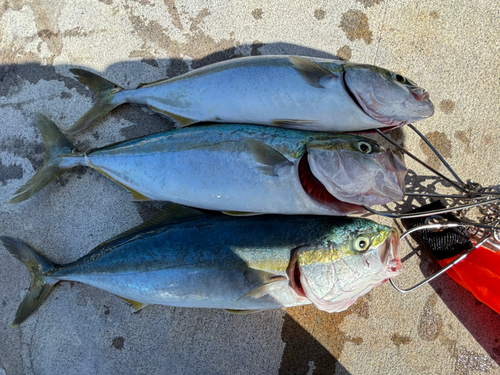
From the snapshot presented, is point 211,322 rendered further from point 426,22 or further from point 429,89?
point 426,22

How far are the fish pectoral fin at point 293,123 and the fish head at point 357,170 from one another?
22cm

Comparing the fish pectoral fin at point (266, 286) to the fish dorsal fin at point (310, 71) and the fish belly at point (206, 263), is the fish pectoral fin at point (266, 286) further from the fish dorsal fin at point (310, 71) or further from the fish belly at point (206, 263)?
the fish dorsal fin at point (310, 71)

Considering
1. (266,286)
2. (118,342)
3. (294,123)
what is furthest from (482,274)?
(118,342)

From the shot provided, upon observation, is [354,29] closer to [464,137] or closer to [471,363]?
[464,137]

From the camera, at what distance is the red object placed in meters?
2.13

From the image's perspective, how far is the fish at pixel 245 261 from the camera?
5.68 feet

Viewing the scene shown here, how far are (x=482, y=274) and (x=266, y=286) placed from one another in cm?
A: 162

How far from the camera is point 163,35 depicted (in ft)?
8.04

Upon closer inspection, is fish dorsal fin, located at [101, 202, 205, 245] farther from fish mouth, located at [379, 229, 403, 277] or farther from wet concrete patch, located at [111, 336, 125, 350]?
fish mouth, located at [379, 229, 403, 277]

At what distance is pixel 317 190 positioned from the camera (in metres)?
1.85

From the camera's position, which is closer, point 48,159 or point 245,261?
point 245,261

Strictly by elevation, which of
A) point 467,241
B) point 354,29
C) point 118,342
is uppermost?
point 354,29

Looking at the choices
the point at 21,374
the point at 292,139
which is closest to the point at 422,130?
the point at 292,139

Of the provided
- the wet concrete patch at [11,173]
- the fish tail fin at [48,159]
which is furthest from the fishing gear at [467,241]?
the wet concrete patch at [11,173]
